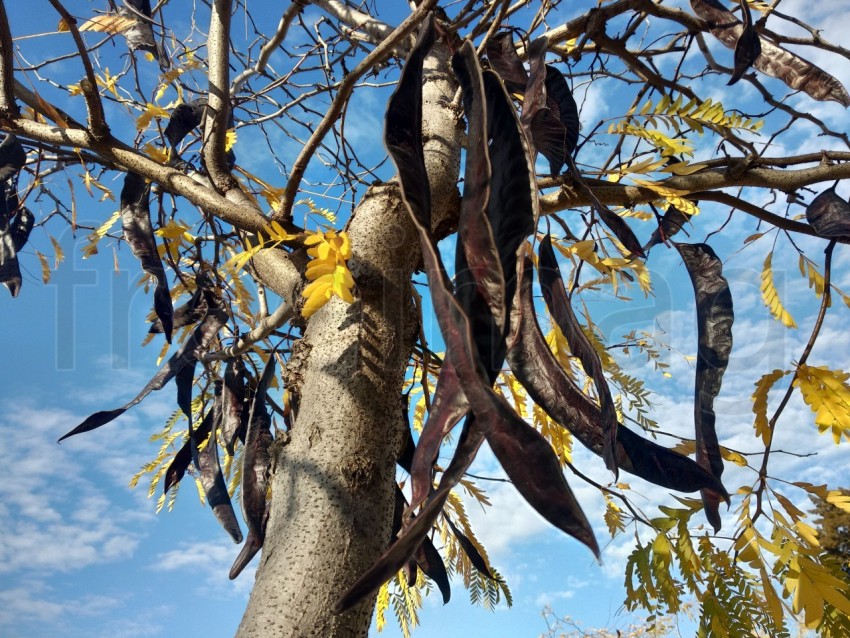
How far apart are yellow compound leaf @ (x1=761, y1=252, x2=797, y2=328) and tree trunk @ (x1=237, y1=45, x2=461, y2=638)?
83 cm

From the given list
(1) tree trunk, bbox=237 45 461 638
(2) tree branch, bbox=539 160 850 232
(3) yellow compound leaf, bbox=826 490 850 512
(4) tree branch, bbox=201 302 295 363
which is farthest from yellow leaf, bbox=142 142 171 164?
(3) yellow compound leaf, bbox=826 490 850 512

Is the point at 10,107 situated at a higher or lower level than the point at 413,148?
higher

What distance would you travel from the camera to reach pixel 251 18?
315cm

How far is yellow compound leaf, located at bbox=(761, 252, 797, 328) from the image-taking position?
165cm

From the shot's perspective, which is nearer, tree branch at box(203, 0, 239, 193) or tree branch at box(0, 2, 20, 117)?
tree branch at box(0, 2, 20, 117)

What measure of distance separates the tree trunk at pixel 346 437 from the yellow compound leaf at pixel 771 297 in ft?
2.72

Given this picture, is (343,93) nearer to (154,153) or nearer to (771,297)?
(154,153)

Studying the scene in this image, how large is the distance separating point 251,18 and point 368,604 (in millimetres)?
2976

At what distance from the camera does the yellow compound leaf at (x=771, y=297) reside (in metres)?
1.65

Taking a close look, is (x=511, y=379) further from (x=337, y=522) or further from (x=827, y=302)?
(x=337, y=522)

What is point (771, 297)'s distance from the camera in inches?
65.7

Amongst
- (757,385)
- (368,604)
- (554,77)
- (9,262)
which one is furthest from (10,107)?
(757,385)

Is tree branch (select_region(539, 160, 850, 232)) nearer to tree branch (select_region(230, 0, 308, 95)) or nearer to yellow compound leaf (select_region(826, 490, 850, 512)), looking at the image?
yellow compound leaf (select_region(826, 490, 850, 512))

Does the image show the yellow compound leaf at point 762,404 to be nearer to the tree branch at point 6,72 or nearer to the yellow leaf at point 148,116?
the yellow leaf at point 148,116
